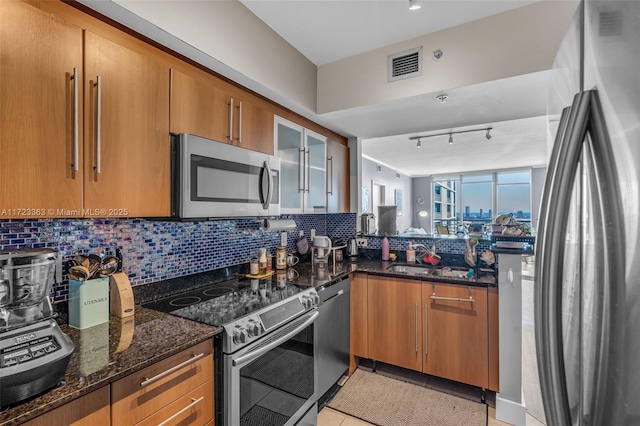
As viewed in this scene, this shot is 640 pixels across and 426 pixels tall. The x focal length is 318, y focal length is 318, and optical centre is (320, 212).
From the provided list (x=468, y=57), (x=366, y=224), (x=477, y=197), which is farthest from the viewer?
(x=477, y=197)

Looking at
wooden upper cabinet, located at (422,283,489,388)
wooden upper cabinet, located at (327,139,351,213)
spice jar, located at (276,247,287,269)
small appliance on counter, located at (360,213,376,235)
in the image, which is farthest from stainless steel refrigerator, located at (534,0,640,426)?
small appliance on counter, located at (360,213,376,235)

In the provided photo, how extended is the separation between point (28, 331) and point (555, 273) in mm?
1393

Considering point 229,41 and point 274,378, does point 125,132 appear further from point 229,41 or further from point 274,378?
point 274,378

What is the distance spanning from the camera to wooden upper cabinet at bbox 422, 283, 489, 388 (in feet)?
7.15

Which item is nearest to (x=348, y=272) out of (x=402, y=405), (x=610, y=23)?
(x=402, y=405)

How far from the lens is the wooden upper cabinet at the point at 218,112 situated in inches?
60.7

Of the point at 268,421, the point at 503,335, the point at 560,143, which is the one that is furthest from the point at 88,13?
the point at 503,335

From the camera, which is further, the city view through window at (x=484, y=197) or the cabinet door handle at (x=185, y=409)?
the city view through window at (x=484, y=197)

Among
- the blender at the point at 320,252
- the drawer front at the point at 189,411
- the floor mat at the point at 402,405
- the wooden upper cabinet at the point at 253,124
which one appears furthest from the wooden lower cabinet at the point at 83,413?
the blender at the point at 320,252

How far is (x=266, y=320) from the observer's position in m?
1.55

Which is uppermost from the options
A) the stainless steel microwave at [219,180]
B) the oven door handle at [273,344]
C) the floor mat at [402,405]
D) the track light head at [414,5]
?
→ the track light head at [414,5]

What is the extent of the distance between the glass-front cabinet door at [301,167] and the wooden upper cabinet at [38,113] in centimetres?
122

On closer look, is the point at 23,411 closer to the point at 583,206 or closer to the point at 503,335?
the point at 583,206

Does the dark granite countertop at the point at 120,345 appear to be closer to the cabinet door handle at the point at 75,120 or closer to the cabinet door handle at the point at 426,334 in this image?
the cabinet door handle at the point at 75,120
